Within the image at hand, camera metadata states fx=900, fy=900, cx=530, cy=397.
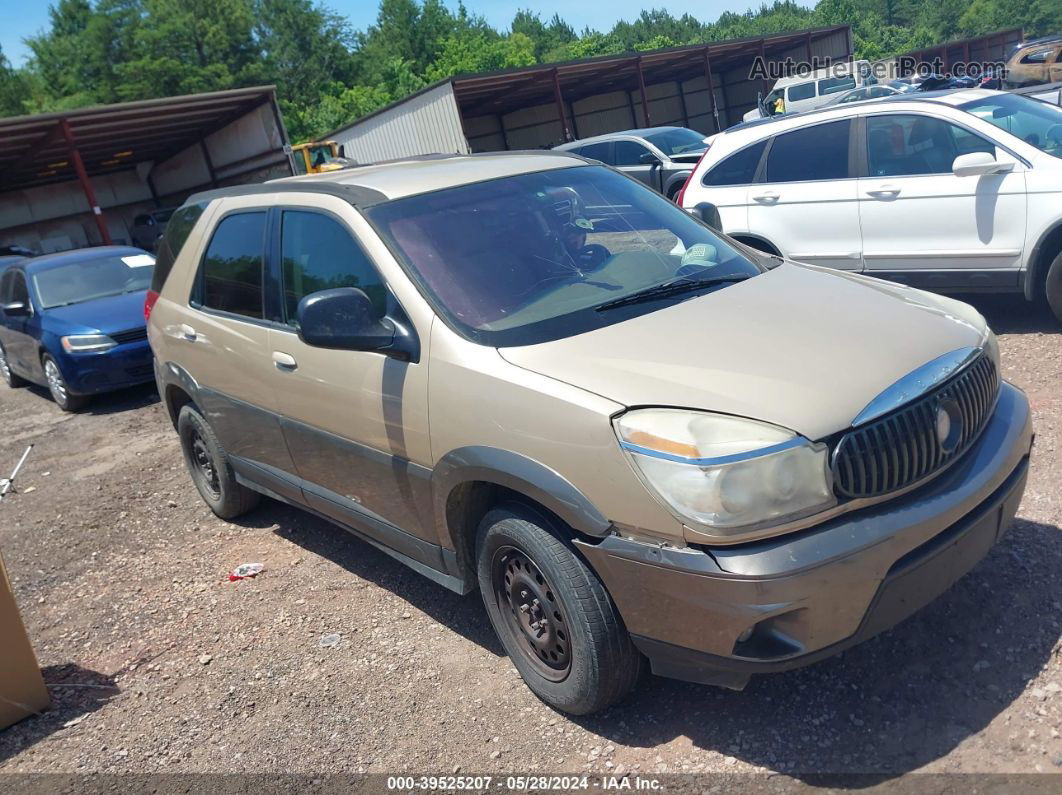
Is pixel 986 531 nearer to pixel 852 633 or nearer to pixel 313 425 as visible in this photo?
pixel 852 633

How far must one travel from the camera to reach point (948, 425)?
2863 mm

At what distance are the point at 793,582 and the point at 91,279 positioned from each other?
986 cm

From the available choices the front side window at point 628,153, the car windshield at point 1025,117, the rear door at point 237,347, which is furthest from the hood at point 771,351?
the front side window at point 628,153

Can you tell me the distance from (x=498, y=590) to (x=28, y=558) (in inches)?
150

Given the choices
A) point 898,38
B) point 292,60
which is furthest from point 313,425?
point 898,38

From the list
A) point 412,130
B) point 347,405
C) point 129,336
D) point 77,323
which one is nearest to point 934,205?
point 347,405

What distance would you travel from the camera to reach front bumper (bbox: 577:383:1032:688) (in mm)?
2527

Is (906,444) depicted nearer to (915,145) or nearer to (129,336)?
(915,145)

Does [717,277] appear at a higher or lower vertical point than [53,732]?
higher

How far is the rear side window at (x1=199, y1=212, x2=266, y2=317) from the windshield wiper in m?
1.85

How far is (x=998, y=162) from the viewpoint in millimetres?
6133

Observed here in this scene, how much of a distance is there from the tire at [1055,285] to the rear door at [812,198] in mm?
1302

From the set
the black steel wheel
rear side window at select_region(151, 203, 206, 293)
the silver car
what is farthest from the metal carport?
the black steel wheel

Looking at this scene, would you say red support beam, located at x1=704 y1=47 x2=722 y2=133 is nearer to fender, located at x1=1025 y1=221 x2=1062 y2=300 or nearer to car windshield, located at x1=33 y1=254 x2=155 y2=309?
car windshield, located at x1=33 y1=254 x2=155 y2=309
